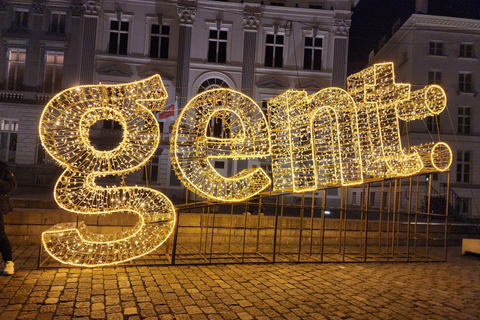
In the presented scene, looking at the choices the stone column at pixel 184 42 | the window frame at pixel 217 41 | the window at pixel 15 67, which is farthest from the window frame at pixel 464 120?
the window at pixel 15 67

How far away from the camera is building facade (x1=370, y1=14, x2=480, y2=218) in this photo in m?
28.1

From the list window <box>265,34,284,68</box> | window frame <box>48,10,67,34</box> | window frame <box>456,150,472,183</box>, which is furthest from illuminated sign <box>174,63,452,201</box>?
window frame <box>456,150,472,183</box>

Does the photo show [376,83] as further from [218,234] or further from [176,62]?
[176,62]

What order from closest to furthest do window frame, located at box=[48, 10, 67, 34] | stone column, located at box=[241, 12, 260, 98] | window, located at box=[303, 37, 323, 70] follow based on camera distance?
stone column, located at box=[241, 12, 260, 98], window frame, located at box=[48, 10, 67, 34], window, located at box=[303, 37, 323, 70]

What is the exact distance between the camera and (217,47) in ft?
82.1

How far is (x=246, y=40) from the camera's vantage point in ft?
81.5

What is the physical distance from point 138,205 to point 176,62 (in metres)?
19.3

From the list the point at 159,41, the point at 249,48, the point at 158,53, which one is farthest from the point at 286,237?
the point at 159,41

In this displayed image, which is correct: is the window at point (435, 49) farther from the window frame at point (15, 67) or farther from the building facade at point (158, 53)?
the window frame at point (15, 67)

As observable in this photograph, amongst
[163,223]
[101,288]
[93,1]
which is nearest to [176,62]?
[93,1]

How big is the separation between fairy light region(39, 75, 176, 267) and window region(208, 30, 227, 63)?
18.7 meters

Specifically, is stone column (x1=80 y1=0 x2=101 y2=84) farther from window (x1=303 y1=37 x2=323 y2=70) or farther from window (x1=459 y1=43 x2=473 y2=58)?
window (x1=459 y1=43 x2=473 y2=58)

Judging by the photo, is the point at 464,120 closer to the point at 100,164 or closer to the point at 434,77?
the point at 434,77

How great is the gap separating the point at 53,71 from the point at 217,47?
11022mm
